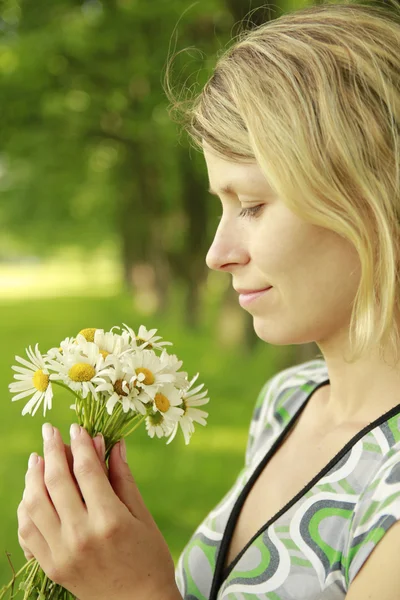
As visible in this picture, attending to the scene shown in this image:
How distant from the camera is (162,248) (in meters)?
16.6

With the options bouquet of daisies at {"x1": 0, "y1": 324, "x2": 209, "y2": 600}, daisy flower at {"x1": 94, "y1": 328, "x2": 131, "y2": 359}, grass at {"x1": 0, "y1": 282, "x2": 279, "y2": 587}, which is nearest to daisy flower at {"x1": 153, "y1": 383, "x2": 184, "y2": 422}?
bouquet of daisies at {"x1": 0, "y1": 324, "x2": 209, "y2": 600}

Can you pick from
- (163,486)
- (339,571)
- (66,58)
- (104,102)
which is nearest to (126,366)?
(339,571)

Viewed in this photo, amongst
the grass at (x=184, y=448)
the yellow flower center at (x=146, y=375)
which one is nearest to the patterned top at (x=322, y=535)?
the yellow flower center at (x=146, y=375)

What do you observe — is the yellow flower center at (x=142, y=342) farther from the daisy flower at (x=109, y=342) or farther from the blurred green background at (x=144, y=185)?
the blurred green background at (x=144, y=185)

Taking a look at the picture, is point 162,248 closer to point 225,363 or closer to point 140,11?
point 225,363

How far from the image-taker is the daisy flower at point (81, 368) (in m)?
1.50

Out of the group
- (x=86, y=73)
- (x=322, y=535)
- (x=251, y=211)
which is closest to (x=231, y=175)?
(x=251, y=211)

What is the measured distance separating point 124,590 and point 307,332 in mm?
629

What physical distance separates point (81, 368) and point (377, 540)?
0.61m

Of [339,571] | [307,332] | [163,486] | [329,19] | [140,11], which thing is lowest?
[163,486]

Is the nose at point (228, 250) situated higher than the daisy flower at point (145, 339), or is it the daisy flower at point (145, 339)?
the nose at point (228, 250)

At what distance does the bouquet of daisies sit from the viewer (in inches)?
59.2

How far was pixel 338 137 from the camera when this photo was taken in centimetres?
157

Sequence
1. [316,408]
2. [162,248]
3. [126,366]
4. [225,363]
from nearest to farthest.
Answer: [126,366] < [316,408] < [225,363] < [162,248]
